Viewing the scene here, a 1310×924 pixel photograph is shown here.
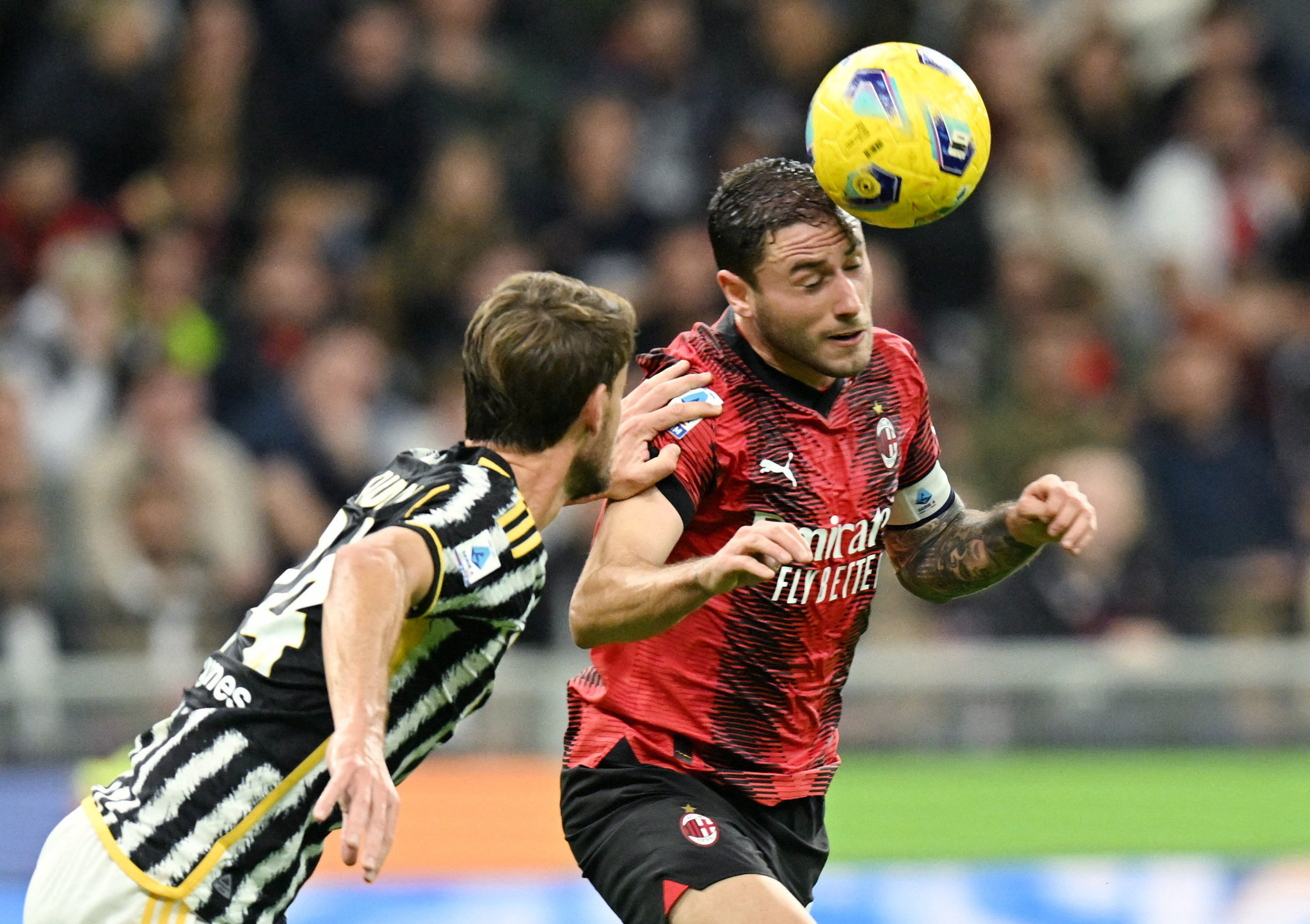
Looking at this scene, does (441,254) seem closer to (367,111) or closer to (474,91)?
(367,111)

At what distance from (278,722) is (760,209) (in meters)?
1.87

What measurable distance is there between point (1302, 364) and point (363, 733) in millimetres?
9434

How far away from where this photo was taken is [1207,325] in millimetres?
11789

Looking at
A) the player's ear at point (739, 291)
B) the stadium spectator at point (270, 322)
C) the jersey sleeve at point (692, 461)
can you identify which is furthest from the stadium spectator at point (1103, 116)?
the jersey sleeve at point (692, 461)

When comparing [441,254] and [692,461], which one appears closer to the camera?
[692,461]

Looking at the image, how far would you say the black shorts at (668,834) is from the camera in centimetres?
445

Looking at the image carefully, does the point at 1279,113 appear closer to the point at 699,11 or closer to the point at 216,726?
the point at 699,11

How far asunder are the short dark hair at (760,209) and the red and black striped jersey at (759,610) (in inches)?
9.6

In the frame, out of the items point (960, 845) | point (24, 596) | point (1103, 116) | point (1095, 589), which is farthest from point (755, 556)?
point (1103, 116)

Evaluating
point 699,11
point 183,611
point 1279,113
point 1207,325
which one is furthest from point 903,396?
point 1279,113

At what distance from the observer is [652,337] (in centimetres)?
1071

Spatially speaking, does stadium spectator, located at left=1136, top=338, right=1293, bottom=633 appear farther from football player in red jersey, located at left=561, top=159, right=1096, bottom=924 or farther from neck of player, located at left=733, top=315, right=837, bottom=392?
neck of player, located at left=733, top=315, right=837, bottom=392

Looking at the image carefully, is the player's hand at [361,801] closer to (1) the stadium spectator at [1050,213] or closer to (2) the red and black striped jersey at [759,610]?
(2) the red and black striped jersey at [759,610]

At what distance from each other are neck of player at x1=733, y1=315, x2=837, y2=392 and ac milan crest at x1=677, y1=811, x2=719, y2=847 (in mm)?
1115
